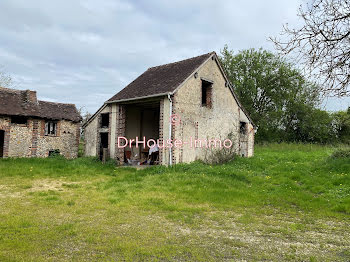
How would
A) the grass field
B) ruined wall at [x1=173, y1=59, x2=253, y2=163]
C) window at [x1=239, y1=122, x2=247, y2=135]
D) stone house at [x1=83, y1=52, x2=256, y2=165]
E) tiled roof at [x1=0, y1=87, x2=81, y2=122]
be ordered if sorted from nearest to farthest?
1. the grass field
2. stone house at [x1=83, y1=52, x2=256, y2=165]
3. ruined wall at [x1=173, y1=59, x2=253, y2=163]
4. tiled roof at [x1=0, y1=87, x2=81, y2=122]
5. window at [x1=239, y1=122, x2=247, y2=135]

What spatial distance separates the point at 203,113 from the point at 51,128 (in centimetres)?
1198

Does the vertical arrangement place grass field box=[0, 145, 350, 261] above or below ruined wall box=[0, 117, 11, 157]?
below

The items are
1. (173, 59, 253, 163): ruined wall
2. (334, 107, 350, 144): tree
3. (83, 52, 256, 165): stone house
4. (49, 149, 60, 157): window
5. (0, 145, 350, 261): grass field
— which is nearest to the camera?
(0, 145, 350, 261): grass field

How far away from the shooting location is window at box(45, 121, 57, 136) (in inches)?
760

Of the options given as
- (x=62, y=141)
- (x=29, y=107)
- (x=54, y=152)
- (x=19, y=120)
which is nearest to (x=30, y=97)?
(x=29, y=107)

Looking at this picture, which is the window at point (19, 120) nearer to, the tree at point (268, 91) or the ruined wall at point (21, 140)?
the ruined wall at point (21, 140)

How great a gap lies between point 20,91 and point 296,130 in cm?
3407

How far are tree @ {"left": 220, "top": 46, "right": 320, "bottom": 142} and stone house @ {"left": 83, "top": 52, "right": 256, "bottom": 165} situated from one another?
1843 cm

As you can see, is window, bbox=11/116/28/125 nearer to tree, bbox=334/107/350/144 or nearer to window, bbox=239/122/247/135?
window, bbox=239/122/247/135

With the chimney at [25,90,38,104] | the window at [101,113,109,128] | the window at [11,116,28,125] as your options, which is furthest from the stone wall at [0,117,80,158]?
the window at [101,113,109,128]

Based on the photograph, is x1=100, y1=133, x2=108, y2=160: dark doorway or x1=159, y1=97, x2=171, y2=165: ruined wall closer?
x1=159, y1=97, x2=171, y2=165: ruined wall

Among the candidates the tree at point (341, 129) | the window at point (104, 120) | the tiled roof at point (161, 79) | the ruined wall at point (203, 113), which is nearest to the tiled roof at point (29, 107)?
the window at point (104, 120)

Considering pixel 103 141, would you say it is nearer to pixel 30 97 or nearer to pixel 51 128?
pixel 51 128

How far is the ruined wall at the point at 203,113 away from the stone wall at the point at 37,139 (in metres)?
11.0
